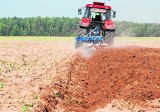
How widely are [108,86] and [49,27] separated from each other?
86203 millimetres

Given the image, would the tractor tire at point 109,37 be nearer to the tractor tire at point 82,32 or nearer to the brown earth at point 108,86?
the tractor tire at point 82,32

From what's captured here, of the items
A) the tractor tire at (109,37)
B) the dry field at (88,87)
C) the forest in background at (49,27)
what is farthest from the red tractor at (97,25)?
the forest in background at (49,27)

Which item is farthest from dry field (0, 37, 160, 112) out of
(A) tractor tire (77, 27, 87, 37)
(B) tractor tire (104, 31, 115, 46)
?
(A) tractor tire (77, 27, 87, 37)

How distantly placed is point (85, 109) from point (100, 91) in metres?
1.48

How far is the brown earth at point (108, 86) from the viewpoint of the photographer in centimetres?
812

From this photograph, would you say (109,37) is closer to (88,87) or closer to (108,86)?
(88,87)

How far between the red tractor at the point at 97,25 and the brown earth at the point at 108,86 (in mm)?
5206

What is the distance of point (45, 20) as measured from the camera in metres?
97.9

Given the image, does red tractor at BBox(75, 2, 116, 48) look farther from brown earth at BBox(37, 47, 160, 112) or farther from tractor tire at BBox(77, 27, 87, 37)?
brown earth at BBox(37, 47, 160, 112)

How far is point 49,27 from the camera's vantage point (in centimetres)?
9538

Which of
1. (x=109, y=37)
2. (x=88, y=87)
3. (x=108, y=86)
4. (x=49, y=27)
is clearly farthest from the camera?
(x=49, y=27)

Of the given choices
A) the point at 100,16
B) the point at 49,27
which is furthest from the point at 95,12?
the point at 49,27

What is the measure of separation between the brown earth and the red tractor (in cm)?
521

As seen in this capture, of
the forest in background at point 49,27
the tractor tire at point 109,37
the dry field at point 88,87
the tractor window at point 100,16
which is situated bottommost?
the forest in background at point 49,27
